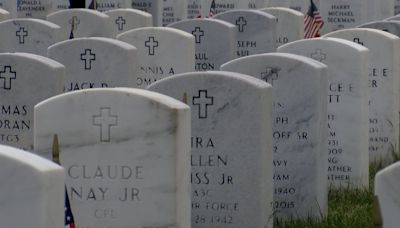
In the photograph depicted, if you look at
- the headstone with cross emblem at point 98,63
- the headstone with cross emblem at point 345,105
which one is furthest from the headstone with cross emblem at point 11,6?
the headstone with cross emblem at point 345,105

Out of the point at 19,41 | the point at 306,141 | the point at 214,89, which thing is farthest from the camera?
the point at 19,41

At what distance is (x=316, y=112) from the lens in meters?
9.39

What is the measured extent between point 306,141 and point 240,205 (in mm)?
1240

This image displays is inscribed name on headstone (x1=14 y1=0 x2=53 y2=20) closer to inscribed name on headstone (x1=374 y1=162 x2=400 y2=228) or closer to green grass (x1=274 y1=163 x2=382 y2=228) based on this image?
green grass (x1=274 y1=163 x2=382 y2=228)

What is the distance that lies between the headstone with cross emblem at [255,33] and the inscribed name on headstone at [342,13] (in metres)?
6.34

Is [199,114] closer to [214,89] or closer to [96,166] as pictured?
[214,89]

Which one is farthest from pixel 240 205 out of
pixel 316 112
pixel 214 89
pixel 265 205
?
pixel 316 112

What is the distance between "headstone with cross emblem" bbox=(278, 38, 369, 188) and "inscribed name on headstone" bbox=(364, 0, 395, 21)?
11567 millimetres

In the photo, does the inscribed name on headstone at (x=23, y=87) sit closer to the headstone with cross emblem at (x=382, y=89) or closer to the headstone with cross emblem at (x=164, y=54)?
the headstone with cross emblem at (x=164, y=54)

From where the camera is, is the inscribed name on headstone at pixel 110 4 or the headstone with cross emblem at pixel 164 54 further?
the inscribed name on headstone at pixel 110 4

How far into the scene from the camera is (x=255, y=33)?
49.3 feet

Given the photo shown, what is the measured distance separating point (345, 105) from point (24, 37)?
3.95 meters

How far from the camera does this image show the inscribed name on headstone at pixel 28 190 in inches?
225

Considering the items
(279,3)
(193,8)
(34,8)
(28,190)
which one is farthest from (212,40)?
(193,8)
